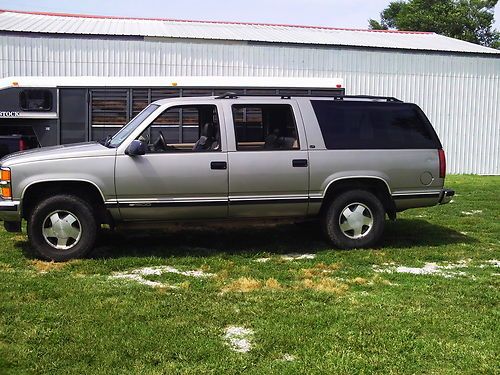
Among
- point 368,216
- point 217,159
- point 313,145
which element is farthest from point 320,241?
point 217,159

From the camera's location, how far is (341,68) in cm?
1927

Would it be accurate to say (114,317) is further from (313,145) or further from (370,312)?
(313,145)

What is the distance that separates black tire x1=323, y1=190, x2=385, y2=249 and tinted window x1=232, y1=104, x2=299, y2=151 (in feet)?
2.99

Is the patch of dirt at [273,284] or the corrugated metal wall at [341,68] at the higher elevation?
the corrugated metal wall at [341,68]

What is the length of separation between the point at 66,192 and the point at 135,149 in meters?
0.96

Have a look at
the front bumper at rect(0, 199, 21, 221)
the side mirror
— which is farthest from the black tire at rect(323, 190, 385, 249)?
the front bumper at rect(0, 199, 21, 221)

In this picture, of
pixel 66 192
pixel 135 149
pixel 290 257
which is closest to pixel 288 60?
pixel 290 257

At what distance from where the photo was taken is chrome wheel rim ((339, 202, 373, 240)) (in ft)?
23.8

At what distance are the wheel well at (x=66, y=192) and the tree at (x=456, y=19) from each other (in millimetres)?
37918

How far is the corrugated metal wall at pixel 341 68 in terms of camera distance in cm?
1731

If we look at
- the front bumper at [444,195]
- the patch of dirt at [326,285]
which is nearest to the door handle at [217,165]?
the patch of dirt at [326,285]

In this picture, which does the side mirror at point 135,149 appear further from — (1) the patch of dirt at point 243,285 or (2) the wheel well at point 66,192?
(1) the patch of dirt at point 243,285

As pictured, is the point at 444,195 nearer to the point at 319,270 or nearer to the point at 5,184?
the point at 319,270

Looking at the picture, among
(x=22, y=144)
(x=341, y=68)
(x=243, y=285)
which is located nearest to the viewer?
(x=243, y=285)
